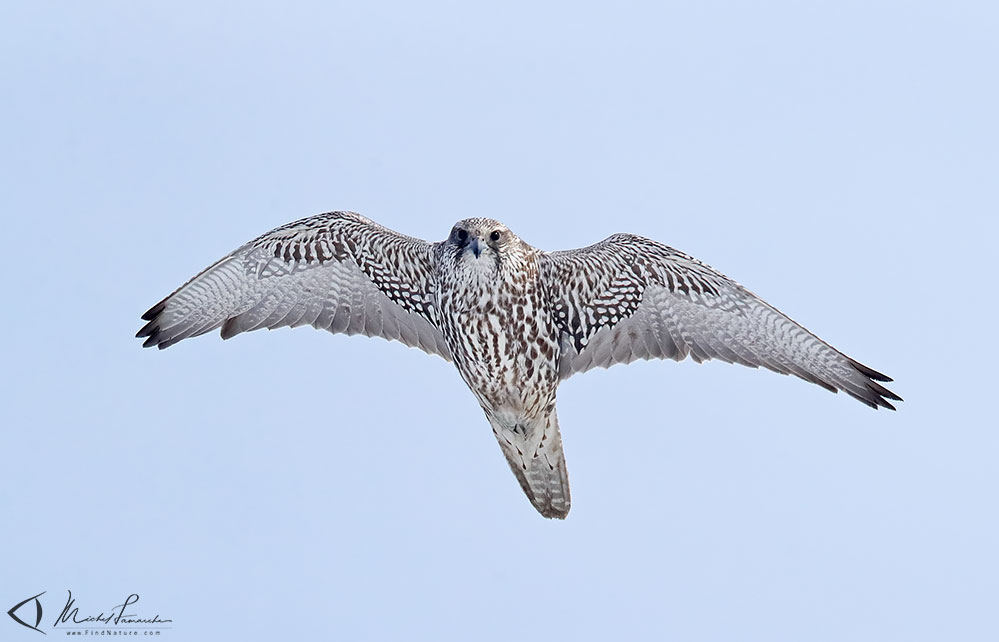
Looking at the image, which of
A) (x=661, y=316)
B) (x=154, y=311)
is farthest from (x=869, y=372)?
(x=154, y=311)

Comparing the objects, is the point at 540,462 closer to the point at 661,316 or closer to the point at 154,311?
the point at 661,316

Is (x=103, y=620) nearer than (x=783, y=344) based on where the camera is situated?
No

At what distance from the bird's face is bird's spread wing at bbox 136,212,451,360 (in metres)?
0.59

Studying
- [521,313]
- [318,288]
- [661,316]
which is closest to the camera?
[521,313]

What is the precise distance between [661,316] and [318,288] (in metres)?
2.64

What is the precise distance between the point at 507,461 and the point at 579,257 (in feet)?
5.42

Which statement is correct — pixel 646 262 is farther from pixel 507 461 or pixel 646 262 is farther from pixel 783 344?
pixel 507 461

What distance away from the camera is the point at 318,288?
9.39 metres

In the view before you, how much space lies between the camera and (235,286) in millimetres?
9219

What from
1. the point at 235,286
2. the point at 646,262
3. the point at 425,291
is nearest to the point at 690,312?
the point at 646,262

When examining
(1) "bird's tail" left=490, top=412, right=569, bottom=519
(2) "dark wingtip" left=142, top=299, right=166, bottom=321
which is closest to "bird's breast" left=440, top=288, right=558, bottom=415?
(1) "bird's tail" left=490, top=412, right=569, bottom=519

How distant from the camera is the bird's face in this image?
27.9 feet

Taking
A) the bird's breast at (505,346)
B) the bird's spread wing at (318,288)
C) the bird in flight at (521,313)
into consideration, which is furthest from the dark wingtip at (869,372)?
the bird's spread wing at (318,288)

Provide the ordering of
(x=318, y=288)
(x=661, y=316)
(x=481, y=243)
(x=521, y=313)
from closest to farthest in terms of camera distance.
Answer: (x=481, y=243)
(x=521, y=313)
(x=661, y=316)
(x=318, y=288)
